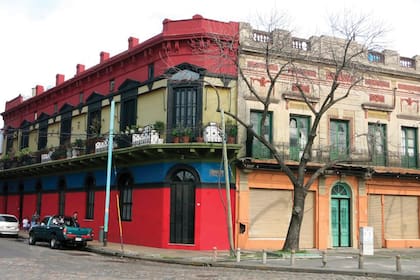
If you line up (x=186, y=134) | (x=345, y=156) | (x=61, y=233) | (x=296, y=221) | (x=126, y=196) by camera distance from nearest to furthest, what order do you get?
(x=296, y=221)
(x=186, y=134)
(x=61, y=233)
(x=345, y=156)
(x=126, y=196)

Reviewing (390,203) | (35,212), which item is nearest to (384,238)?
(390,203)

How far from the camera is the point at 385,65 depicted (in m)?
29.8

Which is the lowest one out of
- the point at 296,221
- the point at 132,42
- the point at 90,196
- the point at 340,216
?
the point at 296,221

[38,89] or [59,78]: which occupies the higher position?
[59,78]

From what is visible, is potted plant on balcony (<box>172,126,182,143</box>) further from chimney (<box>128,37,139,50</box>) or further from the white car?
the white car

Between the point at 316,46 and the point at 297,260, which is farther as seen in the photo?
the point at 316,46

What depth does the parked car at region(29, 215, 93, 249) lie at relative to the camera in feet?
81.5

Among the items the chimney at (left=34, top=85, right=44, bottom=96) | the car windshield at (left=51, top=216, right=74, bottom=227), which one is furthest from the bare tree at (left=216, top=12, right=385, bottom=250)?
the chimney at (left=34, top=85, right=44, bottom=96)

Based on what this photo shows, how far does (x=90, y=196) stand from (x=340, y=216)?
14614mm

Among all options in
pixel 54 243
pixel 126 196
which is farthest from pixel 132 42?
pixel 54 243

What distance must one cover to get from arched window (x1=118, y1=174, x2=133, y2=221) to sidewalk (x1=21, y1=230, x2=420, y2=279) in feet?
6.96

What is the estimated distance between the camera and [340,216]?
1097 inches

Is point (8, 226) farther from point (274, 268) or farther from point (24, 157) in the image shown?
point (274, 268)

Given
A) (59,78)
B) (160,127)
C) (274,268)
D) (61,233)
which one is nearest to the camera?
(274,268)
